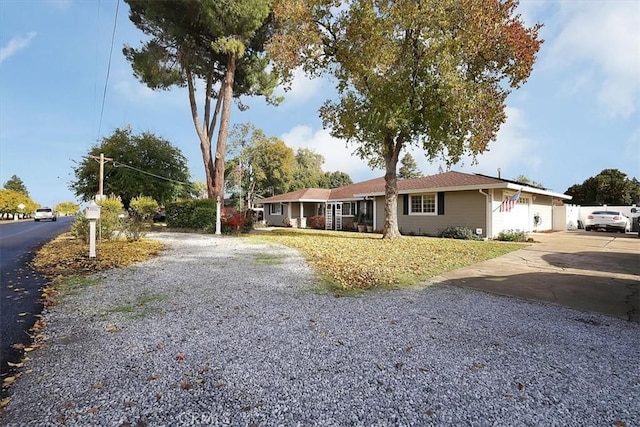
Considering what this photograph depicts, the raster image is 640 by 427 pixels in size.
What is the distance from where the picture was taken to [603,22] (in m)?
8.49

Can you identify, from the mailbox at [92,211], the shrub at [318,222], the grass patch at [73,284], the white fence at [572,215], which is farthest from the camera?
the shrub at [318,222]

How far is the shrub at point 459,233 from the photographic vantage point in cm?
1582

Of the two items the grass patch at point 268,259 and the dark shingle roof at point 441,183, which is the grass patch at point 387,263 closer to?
→ the grass patch at point 268,259

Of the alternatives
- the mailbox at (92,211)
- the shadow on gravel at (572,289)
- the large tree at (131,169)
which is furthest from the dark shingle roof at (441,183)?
the mailbox at (92,211)

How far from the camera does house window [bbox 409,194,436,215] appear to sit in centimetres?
1836

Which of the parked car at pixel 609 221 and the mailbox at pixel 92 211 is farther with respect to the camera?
the parked car at pixel 609 221

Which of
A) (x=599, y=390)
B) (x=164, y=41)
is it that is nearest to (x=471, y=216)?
(x=599, y=390)

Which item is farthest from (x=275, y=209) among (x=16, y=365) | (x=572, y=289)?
(x=16, y=365)

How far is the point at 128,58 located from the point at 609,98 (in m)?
24.7

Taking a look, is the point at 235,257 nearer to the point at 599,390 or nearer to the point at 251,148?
the point at 599,390

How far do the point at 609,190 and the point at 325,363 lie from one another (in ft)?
135

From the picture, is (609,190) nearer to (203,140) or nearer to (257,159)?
(257,159)

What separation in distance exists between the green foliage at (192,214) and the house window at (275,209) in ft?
38.4

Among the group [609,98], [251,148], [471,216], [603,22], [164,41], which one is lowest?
[471,216]
